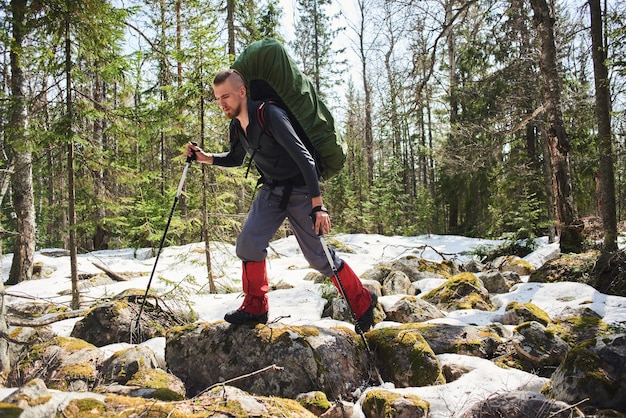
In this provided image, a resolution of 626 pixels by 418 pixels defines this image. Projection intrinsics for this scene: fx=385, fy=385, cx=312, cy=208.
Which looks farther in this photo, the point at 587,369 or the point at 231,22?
the point at 231,22

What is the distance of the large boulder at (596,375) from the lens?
2471 mm

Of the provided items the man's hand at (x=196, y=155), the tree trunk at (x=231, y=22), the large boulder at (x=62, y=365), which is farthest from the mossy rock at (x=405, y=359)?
the tree trunk at (x=231, y=22)

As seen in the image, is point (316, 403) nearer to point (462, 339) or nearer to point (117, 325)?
point (462, 339)

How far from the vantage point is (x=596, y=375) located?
2529mm

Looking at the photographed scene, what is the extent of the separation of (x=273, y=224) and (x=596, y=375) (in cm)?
259

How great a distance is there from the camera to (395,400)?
2.60 metres

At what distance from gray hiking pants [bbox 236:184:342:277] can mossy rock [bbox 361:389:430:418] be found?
118cm

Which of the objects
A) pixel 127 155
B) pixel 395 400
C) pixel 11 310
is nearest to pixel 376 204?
pixel 127 155

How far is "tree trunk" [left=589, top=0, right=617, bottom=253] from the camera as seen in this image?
20.9 ft

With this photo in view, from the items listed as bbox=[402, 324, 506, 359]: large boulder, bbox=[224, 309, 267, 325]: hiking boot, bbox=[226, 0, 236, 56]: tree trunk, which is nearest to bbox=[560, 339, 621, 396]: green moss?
bbox=[402, 324, 506, 359]: large boulder

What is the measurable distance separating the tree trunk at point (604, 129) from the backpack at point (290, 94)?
5369 millimetres

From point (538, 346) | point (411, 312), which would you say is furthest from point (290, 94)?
point (411, 312)

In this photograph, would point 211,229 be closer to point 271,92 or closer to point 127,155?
point 127,155

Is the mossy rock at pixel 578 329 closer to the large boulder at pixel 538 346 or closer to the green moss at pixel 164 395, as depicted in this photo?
the large boulder at pixel 538 346
